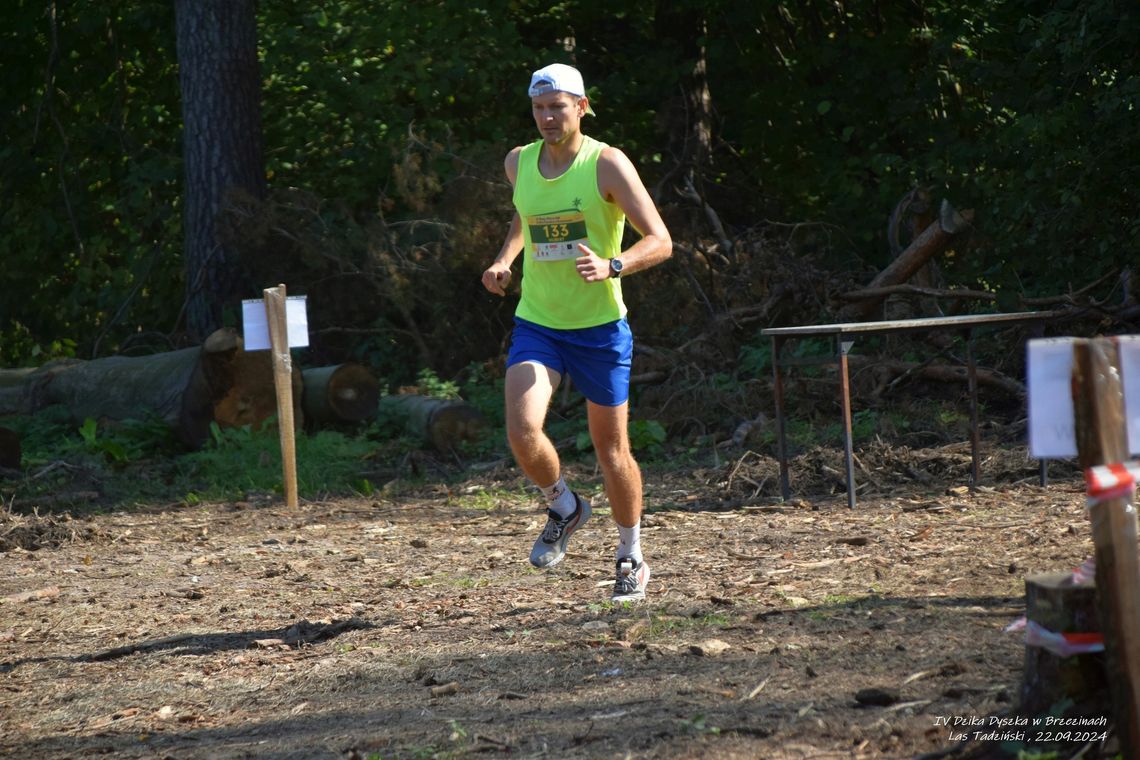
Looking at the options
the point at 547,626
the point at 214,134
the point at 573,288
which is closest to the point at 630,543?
the point at 547,626

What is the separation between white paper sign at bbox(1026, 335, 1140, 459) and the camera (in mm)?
2943

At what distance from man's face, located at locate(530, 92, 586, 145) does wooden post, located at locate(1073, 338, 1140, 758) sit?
9.31ft

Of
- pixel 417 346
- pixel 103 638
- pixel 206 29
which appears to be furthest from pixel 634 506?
pixel 206 29

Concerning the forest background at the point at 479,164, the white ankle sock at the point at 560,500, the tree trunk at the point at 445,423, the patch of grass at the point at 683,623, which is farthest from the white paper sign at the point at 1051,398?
the tree trunk at the point at 445,423

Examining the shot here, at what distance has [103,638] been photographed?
5.77m

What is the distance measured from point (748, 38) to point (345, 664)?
490 inches

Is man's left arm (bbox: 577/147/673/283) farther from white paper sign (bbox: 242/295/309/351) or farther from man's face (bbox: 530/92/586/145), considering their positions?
white paper sign (bbox: 242/295/309/351)

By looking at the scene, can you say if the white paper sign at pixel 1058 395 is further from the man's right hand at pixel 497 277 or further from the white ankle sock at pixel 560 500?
the white ankle sock at pixel 560 500

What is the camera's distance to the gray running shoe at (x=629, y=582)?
18.6 ft

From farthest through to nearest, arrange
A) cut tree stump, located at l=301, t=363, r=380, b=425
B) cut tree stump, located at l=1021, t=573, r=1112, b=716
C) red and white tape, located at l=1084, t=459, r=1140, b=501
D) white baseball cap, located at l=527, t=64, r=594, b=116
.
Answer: cut tree stump, located at l=301, t=363, r=380, b=425 < white baseball cap, located at l=527, t=64, r=594, b=116 < cut tree stump, located at l=1021, t=573, r=1112, b=716 < red and white tape, located at l=1084, t=459, r=1140, b=501

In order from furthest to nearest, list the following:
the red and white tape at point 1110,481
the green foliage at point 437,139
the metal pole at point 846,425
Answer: the green foliage at point 437,139 → the metal pole at point 846,425 → the red and white tape at point 1110,481

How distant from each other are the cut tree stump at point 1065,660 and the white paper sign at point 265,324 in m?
6.66

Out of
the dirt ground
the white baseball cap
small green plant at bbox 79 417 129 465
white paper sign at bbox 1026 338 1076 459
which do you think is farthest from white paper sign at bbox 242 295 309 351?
white paper sign at bbox 1026 338 1076 459

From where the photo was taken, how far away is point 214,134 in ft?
47.2
